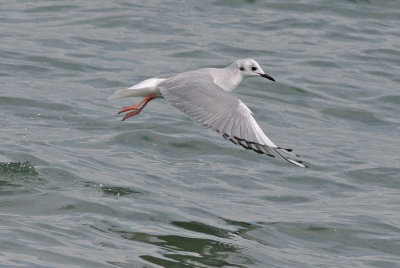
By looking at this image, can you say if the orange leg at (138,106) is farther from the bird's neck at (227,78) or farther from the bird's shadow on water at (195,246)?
the bird's shadow on water at (195,246)

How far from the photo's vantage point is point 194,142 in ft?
34.9

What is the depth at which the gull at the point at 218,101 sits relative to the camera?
727 cm

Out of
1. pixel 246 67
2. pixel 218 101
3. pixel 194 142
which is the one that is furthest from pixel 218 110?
pixel 194 142

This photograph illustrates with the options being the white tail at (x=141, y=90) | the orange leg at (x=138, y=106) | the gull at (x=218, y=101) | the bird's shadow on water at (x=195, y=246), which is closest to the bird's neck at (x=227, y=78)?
the gull at (x=218, y=101)

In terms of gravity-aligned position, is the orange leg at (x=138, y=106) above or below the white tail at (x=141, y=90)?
below

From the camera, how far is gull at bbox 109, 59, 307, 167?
727 centimetres

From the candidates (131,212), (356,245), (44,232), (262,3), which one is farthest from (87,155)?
(262,3)

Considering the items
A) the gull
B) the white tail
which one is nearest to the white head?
the gull

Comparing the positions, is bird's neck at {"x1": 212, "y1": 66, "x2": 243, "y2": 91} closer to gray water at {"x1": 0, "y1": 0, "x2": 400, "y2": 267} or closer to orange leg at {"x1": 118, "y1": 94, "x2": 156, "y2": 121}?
orange leg at {"x1": 118, "y1": 94, "x2": 156, "y2": 121}

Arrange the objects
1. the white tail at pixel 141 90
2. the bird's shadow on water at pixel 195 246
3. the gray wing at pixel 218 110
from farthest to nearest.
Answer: the white tail at pixel 141 90
the gray wing at pixel 218 110
the bird's shadow on water at pixel 195 246

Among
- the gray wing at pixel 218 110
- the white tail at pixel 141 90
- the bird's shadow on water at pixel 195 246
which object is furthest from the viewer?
the white tail at pixel 141 90

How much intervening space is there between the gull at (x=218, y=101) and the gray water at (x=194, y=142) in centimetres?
93

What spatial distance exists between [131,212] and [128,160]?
185cm

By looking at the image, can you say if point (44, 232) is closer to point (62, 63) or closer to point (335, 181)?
point (335, 181)
